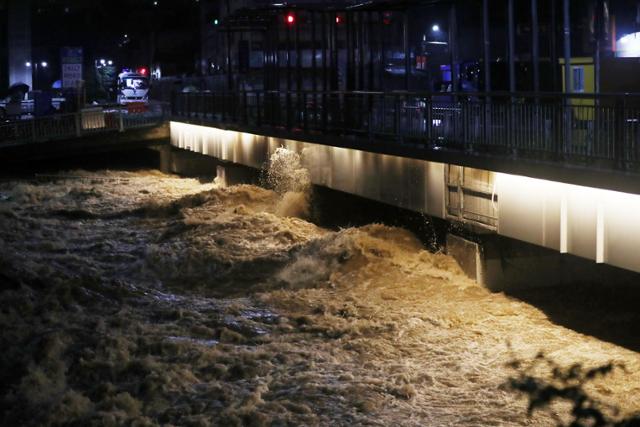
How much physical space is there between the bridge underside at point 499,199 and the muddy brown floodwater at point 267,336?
1322mm

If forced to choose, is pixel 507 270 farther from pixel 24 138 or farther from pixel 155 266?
pixel 24 138

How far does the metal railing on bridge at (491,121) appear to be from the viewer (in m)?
14.1

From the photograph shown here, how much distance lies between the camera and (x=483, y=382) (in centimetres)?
1401

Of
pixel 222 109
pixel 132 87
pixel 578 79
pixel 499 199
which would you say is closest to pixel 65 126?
pixel 222 109

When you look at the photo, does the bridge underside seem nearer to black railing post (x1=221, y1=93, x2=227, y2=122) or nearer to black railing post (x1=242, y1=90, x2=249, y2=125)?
black railing post (x1=242, y1=90, x2=249, y2=125)

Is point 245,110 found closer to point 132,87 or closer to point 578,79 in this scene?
point 578,79

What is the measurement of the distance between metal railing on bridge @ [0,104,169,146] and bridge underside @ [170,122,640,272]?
51.1 feet

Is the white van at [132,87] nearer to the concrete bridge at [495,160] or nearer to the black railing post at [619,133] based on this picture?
the concrete bridge at [495,160]

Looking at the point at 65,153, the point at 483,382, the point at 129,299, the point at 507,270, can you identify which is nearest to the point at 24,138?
the point at 65,153

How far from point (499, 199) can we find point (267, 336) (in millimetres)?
4454

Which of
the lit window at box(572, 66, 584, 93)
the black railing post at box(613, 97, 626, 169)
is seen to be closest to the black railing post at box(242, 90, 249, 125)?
the lit window at box(572, 66, 584, 93)

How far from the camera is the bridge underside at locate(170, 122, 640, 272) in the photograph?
14359 mm

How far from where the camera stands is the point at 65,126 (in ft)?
135

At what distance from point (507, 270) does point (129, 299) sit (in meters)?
6.85
